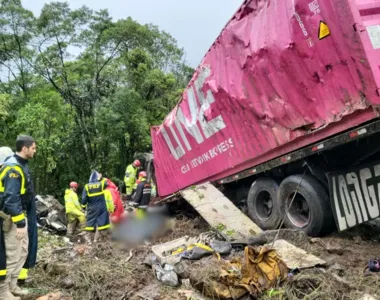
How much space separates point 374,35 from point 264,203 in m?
3.04

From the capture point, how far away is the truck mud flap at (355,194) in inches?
182

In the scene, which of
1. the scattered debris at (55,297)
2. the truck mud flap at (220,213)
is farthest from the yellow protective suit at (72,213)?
the scattered debris at (55,297)

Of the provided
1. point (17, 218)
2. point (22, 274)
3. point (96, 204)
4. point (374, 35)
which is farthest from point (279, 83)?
point (96, 204)

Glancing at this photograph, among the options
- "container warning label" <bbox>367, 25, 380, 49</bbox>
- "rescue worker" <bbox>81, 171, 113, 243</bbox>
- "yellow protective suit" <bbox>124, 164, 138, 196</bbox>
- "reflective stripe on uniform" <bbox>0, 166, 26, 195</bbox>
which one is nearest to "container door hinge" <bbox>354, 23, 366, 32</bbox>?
"container warning label" <bbox>367, 25, 380, 49</bbox>

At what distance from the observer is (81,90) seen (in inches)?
733

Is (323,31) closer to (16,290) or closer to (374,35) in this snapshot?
(374,35)

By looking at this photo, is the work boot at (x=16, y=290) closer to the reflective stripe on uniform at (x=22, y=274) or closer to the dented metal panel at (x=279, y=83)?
the reflective stripe on uniform at (x=22, y=274)

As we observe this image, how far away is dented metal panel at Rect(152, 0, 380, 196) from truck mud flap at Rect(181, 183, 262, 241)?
1.21 ft

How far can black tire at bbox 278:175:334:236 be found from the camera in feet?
15.7

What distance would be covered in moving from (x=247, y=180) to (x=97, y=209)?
268 cm

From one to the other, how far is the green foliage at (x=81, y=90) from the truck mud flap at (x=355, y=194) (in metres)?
13.4

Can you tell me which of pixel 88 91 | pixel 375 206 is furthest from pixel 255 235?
pixel 88 91

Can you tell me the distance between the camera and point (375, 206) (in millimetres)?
4777

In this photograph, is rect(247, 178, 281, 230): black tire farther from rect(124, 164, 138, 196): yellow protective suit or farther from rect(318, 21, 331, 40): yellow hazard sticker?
rect(124, 164, 138, 196): yellow protective suit
